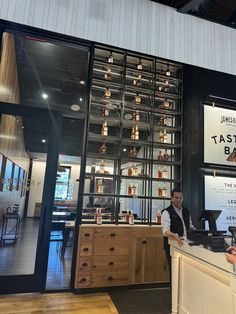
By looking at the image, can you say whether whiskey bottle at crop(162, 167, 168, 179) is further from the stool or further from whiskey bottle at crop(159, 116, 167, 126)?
the stool

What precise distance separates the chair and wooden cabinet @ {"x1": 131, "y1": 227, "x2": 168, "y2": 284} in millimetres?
1335

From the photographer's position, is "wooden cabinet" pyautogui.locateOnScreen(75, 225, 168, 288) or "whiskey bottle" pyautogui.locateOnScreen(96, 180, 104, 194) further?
"whiskey bottle" pyautogui.locateOnScreen(96, 180, 104, 194)

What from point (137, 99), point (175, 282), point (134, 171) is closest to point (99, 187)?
point (134, 171)

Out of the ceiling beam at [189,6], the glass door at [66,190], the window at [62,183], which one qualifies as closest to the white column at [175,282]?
the glass door at [66,190]

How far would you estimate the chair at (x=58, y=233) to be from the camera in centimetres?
405

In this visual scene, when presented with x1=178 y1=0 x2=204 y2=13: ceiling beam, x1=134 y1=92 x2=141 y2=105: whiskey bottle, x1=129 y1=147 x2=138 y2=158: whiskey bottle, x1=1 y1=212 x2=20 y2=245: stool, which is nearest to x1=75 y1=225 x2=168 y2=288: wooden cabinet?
x1=1 y1=212 x2=20 y2=245: stool

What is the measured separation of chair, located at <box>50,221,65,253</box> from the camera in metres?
4.05

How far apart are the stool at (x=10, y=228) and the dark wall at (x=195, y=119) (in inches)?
104

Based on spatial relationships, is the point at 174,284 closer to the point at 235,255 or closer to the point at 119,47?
the point at 235,255

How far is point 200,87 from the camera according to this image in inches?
170

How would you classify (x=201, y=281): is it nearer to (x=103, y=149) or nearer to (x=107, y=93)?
(x=103, y=149)

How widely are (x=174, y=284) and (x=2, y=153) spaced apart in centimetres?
348

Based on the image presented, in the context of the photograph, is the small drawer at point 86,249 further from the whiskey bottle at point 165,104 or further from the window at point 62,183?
the whiskey bottle at point 165,104

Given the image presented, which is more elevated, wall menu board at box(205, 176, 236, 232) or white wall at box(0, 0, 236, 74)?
white wall at box(0, 0, 236, 74)
